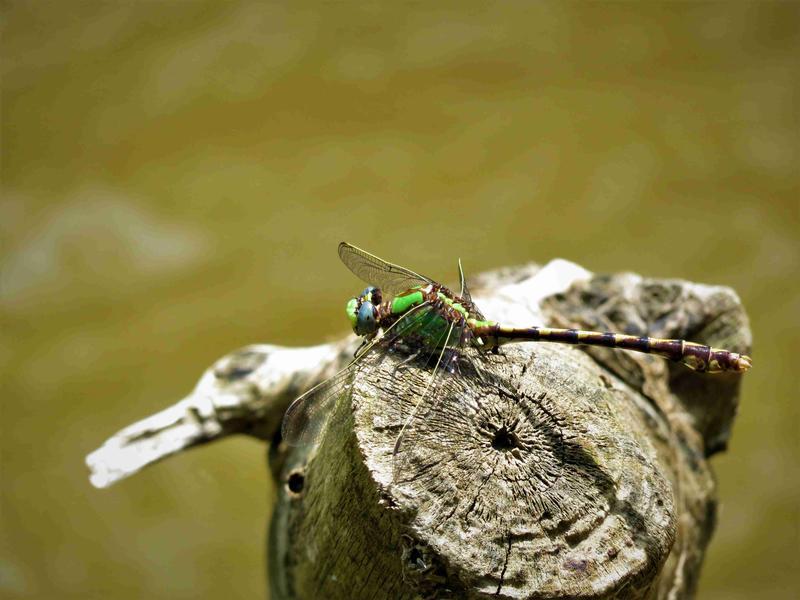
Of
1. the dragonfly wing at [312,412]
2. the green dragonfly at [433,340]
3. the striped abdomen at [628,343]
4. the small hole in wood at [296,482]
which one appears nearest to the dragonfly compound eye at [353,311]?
the green dragonfly at [433,340]

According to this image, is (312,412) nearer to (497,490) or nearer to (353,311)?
(353,311)

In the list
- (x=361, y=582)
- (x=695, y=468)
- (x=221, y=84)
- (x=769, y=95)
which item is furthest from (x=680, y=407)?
(x=221, y=84)

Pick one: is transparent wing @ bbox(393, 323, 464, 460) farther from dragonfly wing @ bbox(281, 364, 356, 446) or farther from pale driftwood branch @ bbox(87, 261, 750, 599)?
dragonfly wing @ bbox(281, 364, 356, 446)

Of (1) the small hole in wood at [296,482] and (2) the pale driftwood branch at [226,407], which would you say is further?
(2) the pale driftwood branch at [226,407]

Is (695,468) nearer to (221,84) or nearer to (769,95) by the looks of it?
(769,95)

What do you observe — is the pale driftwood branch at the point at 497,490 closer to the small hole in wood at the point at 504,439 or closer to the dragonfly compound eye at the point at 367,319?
the small hole in wood at the point at 504,439

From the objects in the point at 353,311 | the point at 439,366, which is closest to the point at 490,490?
the point at 439,366

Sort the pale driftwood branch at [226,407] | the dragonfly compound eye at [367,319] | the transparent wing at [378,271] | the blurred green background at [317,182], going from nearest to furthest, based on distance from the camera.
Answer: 1. the dragonfly compound eye at [367,319]
2. the transparent wing at [378,271]
3. the pale driftwood branch at [226,407]
4. the blurred green background at [317,182]
